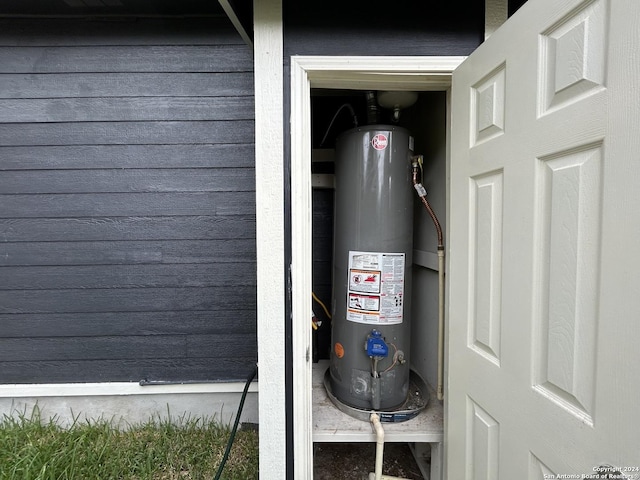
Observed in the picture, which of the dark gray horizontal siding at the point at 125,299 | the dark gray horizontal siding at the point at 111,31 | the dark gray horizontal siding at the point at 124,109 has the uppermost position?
the dark gray horizontal siding at the point at 111,31

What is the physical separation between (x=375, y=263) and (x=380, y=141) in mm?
524

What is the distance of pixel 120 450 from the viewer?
1397mm

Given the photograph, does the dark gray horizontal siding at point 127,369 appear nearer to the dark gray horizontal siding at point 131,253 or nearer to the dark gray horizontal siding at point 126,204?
the dark gray horizontal siding at point 131,253

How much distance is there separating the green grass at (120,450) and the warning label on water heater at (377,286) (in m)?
0.98

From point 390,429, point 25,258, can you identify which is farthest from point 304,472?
point 25,258

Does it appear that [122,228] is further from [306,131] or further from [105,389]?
[306,131]

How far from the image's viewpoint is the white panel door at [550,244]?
0.49 meters

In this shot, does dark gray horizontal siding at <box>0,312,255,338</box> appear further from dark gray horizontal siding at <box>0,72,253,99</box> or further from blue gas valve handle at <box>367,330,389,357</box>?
dark gray horizontal siding at <box>0,72,253,99</box>

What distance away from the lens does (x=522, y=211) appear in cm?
69

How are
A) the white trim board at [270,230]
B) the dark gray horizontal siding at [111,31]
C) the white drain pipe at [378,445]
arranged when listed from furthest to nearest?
the dark gray horizontal siding at [111,31] < the white drain pipe at [378,445] < the white trim board at [270,230]

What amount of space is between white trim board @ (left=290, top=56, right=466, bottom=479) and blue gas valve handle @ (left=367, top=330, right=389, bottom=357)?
300 millimetres

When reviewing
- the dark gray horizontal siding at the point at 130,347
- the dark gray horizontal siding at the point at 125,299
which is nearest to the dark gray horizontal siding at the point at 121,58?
the dark gray horizontal siding at the point at 125,299

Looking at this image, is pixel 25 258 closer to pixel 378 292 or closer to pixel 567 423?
pixel 378 292

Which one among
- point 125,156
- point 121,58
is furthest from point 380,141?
point 121,58
